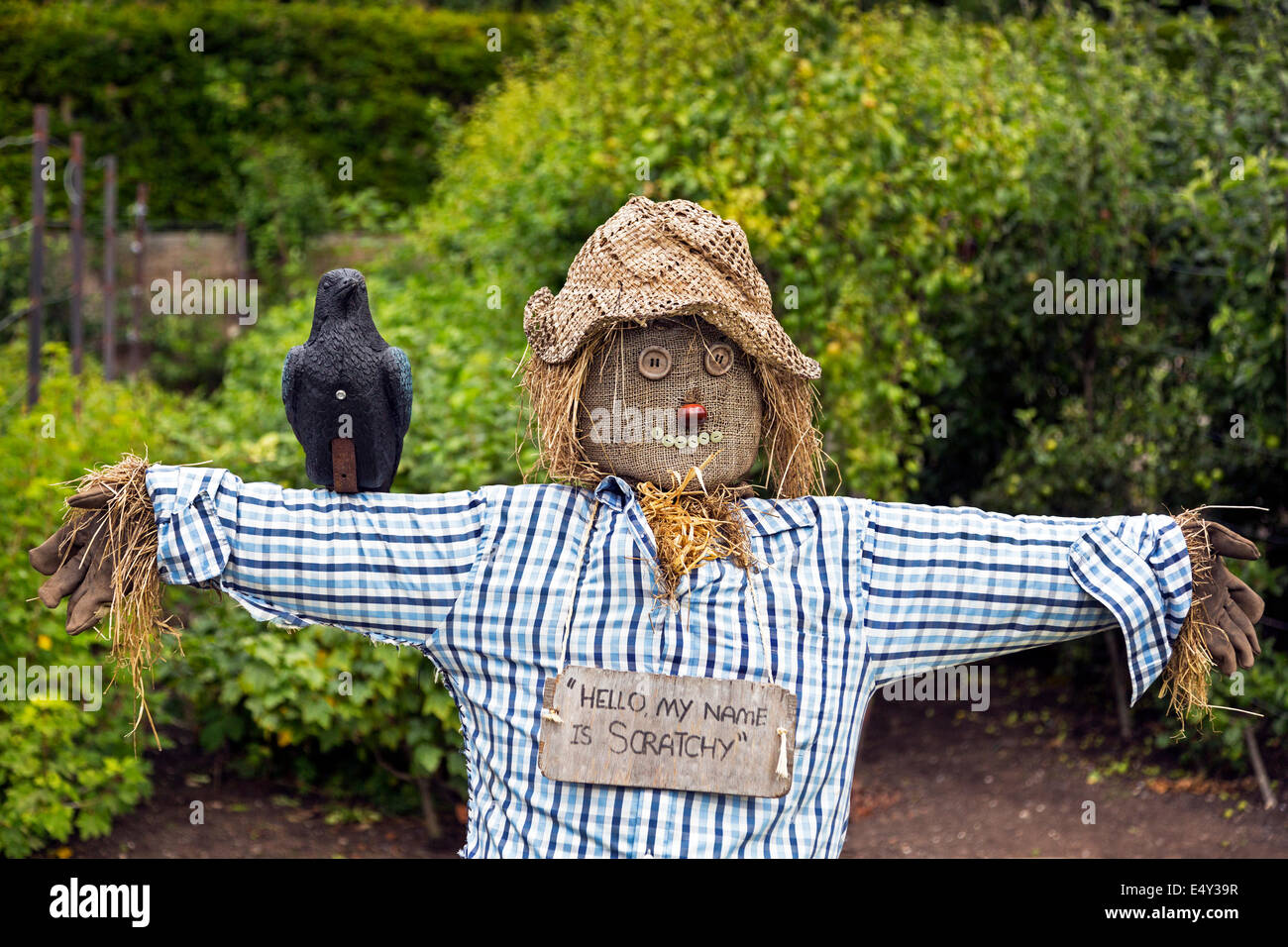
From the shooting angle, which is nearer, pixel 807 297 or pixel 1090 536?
pixel 1090 536

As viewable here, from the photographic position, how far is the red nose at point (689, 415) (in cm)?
228

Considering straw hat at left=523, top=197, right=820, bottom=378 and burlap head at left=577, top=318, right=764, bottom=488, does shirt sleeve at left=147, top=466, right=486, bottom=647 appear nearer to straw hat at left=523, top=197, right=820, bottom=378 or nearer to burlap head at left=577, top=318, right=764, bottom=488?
burlap head at left=577, top=318, right=764, bottom=488

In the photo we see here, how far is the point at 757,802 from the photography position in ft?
7.03

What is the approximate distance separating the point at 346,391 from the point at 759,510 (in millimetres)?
769

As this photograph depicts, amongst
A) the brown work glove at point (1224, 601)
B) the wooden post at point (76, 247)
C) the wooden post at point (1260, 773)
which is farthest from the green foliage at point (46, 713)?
the wooden post at point (1260, 773)

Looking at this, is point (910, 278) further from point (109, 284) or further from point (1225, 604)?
point (109, 284)

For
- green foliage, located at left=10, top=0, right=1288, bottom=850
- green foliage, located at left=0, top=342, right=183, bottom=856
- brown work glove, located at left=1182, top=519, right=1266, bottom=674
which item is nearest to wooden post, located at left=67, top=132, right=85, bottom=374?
green foliage, located at left=10, top=0, right=1288, bottom=850

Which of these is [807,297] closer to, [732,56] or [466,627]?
[732,56]

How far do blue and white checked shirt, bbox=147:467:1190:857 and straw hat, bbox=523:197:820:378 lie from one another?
12.4 inches

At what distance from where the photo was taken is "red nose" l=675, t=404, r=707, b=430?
89.7 inches

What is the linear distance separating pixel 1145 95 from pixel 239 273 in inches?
390

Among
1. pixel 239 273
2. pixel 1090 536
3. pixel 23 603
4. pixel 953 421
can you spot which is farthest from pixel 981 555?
pixel 239 273

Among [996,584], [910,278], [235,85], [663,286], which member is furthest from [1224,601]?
[235,85]

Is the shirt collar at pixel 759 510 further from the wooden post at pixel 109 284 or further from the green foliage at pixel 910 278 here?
the wooden post at pixel 109 284
